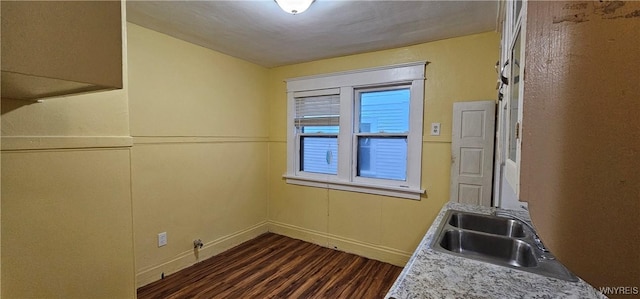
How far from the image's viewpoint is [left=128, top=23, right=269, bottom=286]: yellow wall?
2322mm

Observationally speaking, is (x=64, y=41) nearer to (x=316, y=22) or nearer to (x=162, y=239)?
(x=316, y=22)

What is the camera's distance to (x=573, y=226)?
299 mm

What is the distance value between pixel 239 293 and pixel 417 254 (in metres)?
1.73

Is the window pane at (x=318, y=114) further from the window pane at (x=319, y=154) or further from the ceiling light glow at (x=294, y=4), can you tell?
the ceiling light glow at (x=294, y=4)

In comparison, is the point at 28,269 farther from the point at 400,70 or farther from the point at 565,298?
the point at 400,70

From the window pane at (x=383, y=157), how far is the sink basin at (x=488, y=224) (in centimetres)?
107

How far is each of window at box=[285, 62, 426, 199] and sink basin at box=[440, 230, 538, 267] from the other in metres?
1.25

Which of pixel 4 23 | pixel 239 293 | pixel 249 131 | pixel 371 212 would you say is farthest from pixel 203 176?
pixel 4 23

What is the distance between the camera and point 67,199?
3.31ft

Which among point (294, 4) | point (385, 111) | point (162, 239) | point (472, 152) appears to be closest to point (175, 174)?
point (162, 239)

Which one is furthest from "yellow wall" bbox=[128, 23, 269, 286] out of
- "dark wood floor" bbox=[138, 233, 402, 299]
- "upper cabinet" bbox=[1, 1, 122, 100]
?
"upper cabinet" bbox=[1, 1, 122, 100]

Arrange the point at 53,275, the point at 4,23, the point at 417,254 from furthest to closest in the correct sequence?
the point at 417,254 → the point at 53,275 → the point at 4,23

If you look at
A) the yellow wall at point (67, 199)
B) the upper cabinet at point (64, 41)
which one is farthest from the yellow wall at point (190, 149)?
the upper cabinet at point (64, 41)

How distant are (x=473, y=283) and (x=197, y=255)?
2680 millimetres
